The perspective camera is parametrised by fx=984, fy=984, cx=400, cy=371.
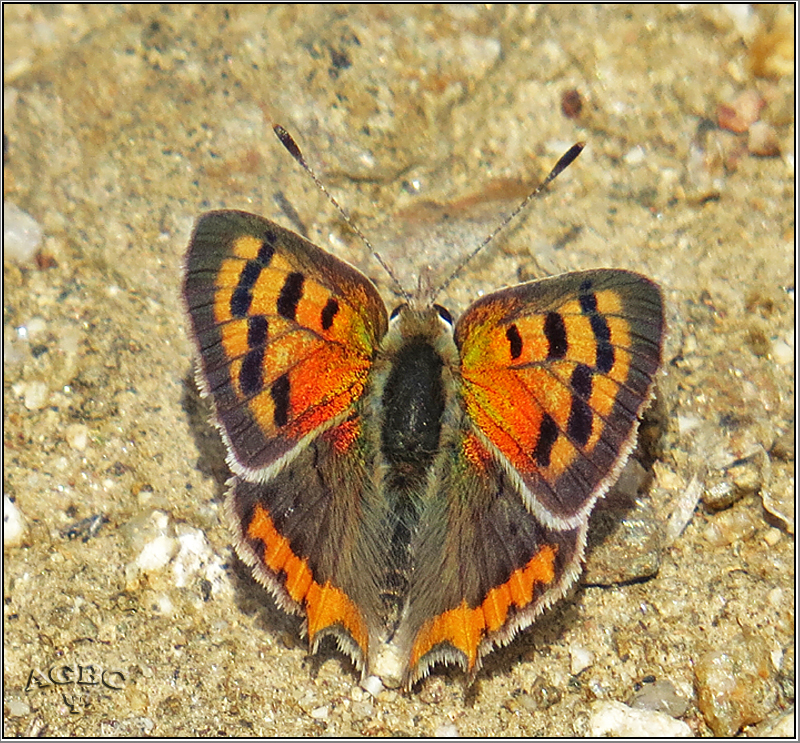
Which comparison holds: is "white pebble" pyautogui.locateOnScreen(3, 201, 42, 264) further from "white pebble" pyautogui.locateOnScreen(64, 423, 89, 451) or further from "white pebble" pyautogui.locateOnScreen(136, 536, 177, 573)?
"white pebble" pyautogui.locateOnScreen(136, 536, 177, 573)

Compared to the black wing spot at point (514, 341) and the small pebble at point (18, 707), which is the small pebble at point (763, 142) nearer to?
the black wing spot at point (514, 341)

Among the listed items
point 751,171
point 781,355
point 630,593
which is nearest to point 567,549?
point 630,593

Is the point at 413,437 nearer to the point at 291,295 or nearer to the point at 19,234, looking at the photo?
the point at 291,295

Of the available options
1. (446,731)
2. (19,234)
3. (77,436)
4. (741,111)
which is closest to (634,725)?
(446,731)

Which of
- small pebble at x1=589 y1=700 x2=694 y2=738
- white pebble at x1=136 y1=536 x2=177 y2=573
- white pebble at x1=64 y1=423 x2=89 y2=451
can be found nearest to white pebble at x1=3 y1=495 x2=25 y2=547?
white pebble at x1=64 y1=423 x2=89 y2=451

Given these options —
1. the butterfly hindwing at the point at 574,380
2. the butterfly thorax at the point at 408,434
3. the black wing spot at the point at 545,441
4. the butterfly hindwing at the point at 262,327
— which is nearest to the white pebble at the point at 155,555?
the butterfly hindwing at the point at 262,327

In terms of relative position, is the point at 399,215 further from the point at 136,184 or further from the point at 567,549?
the point at 567,549
